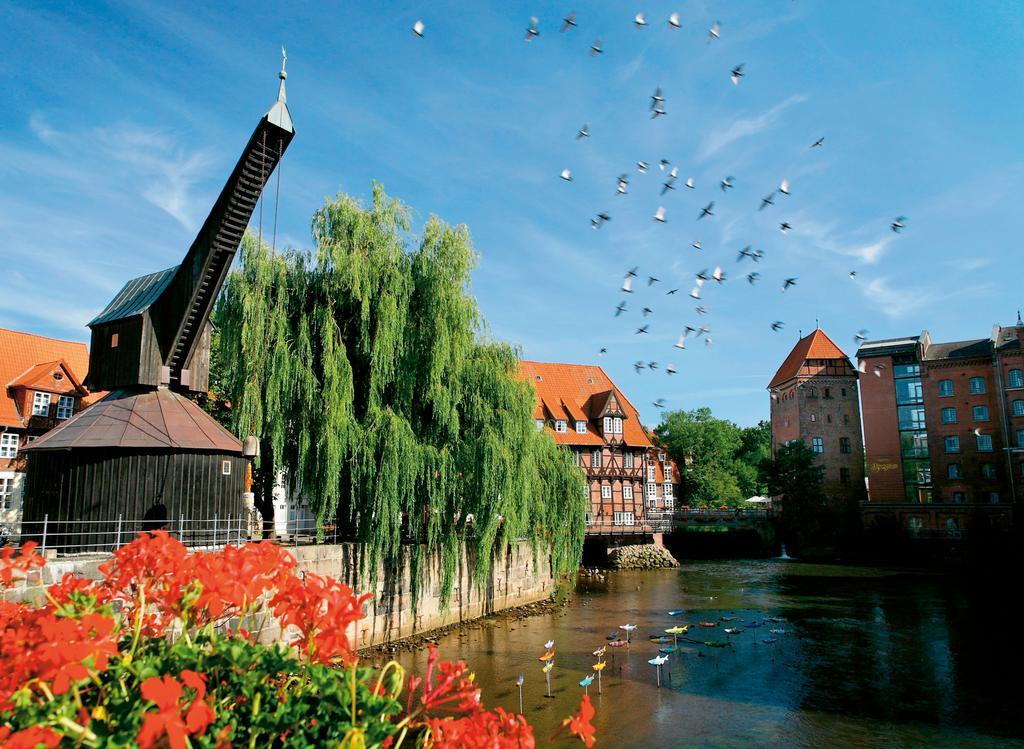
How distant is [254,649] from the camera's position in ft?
9.20

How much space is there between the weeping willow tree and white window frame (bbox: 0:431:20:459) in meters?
12.9

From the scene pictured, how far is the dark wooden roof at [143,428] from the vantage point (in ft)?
47.8

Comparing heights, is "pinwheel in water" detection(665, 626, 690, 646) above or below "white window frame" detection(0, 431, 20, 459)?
below

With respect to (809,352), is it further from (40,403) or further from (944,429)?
(40,403)

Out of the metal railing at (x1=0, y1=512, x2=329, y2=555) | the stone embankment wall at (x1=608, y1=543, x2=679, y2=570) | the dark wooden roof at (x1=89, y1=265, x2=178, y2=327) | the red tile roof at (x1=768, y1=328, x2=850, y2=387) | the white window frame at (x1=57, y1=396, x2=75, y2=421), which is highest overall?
the red tile roof at (x1=768, y1=328, x2=850, y2=387)

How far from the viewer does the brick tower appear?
169 ft

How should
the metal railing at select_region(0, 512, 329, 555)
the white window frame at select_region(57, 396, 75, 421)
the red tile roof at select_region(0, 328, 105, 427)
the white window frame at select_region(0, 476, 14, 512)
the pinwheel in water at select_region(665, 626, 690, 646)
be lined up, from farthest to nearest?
the white window frame at select_region(57, 396, 75, 421) < the red tile roof at select_region(0, 328, 105, 427) < the white window frame at select_region(0, 476, 14, 512) < the pinwheel in water at select_region(665, 626, 690, 646) < the metal railing at select_region(0, 512, 329, 555)

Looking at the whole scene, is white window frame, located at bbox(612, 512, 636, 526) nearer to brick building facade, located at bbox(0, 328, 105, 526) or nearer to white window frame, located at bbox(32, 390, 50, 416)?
brick building facade, located at bbox(0, 328, 105, 526)

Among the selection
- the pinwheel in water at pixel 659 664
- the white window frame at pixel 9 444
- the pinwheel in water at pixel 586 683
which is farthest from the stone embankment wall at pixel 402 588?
the white window frame at pixel 9 444

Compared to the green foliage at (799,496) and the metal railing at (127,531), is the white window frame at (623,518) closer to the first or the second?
the green foliage at (799,496)

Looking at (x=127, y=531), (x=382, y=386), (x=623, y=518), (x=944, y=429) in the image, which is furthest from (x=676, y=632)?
(x=944, y=429)

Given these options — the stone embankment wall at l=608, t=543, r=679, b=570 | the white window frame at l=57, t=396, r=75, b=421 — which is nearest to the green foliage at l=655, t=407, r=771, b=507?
the stone embankment wall at l=608, t=543, r=679, b=570

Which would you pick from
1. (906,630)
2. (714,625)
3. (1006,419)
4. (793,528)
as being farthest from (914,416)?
(714,625)

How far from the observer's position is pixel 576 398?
1778 inches
